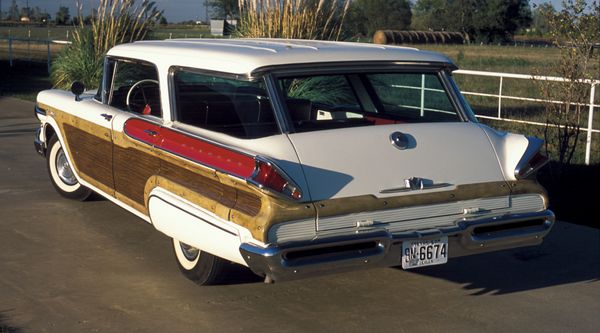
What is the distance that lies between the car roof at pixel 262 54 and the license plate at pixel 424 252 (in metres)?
1.30

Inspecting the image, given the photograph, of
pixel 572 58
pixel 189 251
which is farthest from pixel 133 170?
pixel 572 58

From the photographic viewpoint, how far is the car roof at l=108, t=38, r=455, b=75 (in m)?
5.75

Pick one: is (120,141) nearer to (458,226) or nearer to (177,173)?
(177,173)

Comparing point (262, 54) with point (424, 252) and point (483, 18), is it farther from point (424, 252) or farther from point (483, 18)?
point (483, 18)

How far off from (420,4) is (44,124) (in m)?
86.8

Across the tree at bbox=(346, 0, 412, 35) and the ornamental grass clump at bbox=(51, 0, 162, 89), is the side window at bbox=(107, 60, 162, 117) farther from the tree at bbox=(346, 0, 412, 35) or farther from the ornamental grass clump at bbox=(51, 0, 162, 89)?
the tree at bbox=(346, 0, 412, 35)

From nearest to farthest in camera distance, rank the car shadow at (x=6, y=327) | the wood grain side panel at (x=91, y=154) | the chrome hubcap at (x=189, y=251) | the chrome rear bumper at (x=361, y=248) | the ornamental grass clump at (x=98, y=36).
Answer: the chrome rear bumper at (x=361, y=248) < the car shadow at (x=6, y=327) < the chrome hubcap at (x=189, y=251) < the wood grain side panel at (x=91, y=154) < the ornamental grass clump at (x=98, y=36)

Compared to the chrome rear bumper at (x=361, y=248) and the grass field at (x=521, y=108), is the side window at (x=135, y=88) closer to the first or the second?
the chrome rear bumper at (x=361, y=248)

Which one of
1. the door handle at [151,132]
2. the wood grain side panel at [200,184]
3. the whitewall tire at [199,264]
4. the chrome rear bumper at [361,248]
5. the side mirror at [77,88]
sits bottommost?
the whitewall tire at [199,264]

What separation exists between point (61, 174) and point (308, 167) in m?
4.25

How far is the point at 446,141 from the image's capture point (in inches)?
227

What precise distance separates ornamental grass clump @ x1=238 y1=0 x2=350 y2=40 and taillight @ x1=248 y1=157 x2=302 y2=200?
8212mm

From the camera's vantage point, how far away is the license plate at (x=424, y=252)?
17.6 feet

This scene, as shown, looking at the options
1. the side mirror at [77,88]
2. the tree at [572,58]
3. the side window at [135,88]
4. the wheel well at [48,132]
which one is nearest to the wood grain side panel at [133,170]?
the side window at [135,88]
